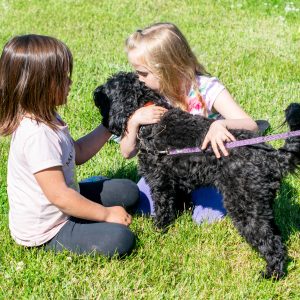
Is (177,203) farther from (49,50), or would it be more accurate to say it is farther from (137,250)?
(49,50)

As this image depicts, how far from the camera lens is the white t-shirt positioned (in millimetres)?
3445

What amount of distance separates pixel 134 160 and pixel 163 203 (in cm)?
117

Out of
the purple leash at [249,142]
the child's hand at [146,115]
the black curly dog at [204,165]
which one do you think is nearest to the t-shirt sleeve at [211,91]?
the black curly dog at [204,165]

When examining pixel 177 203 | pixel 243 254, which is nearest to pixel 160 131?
pixel 177 203

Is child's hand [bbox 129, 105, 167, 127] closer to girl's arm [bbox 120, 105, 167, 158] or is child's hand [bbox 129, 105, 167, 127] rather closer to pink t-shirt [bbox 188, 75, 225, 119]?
girl's arm [bbox 120, 105, 167, 158]

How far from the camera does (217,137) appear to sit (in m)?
3.54

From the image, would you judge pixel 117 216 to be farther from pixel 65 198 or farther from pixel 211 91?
pixel 211 91

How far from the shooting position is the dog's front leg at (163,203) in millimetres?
4258

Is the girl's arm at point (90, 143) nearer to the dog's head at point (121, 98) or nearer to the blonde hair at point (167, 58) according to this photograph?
the dog's head at point (121, 98)

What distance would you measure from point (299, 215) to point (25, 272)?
2380 millimetres

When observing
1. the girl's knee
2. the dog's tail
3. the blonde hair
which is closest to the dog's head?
the blonde hair

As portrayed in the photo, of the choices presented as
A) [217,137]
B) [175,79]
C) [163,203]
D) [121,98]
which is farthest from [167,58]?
[163,203]

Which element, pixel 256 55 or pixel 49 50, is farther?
pixel 256 55

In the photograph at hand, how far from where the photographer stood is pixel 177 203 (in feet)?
15.0
